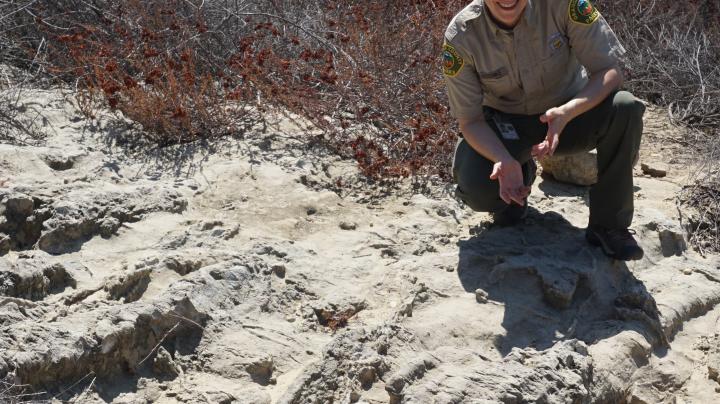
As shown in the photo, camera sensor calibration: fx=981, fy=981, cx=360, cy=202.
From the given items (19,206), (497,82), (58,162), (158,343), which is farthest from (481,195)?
(58,162)

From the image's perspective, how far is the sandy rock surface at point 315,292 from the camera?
3.22 metres

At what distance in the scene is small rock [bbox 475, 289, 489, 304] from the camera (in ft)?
12.5

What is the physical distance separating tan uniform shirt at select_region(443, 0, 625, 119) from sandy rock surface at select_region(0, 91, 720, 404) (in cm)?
66

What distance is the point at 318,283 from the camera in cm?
394

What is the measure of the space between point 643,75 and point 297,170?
2.77 meters

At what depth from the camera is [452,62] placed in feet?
13.4

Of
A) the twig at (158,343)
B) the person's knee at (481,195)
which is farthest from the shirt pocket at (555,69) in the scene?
the twig at (158,343)

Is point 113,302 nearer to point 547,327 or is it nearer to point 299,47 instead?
point 547,327

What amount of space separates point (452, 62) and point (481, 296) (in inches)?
39.1

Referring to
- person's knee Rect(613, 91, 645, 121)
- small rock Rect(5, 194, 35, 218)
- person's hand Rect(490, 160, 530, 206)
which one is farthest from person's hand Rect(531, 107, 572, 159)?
small rock Rect(5, 194, 35, 218)

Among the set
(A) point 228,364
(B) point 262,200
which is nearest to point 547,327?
(A) point 228,364

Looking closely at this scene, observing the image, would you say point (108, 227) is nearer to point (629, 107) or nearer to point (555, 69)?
point (555, 69)

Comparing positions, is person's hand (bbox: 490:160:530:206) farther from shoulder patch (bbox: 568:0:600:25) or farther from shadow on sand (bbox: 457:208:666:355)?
shoulder patch (bbox: 568:0:600:25)

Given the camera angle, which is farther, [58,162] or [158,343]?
[58,162]
